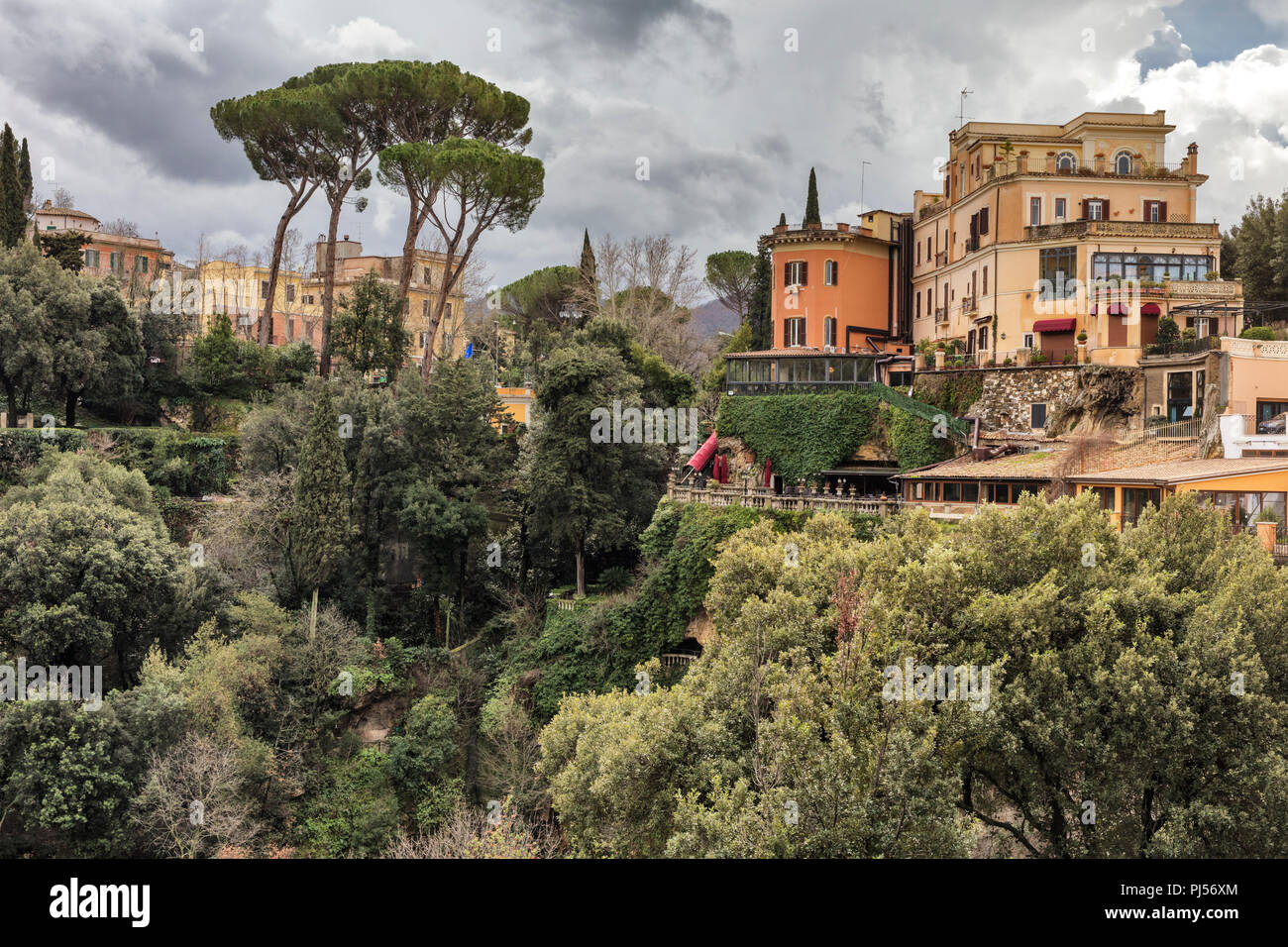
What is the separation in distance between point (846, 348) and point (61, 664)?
98.4 ft

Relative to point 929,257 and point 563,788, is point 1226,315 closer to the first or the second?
point 929,257

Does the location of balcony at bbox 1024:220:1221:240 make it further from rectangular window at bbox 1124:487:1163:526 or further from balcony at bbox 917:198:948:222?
rectangular window at bbox 1124:487:1163:526

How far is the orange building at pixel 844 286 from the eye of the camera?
1602 inches

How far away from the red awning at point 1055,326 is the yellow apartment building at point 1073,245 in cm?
4

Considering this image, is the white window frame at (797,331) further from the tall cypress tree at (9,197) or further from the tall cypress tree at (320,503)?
the tall cypress tree at (9,197)

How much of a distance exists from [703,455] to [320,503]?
12876 millimetres

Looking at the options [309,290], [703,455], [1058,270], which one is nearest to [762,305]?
[703,455]

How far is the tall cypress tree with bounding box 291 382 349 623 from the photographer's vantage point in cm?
3105

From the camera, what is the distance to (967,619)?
618 inches

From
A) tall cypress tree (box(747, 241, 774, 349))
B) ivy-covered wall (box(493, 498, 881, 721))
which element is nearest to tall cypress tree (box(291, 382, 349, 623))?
ivy-covered wall (box(493, 498, 881, 721))

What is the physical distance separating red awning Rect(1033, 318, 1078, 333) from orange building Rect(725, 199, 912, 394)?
20.1 feet

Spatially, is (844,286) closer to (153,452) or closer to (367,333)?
(367,333)

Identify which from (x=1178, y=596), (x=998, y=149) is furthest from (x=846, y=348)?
(x=1178, y=596)

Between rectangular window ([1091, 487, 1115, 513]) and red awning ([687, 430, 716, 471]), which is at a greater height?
red awning ([687, 430, 716, 471])
